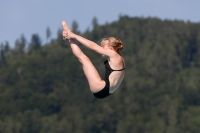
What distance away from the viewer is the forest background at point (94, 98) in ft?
469

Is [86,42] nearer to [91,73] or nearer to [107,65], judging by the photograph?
[91,73]

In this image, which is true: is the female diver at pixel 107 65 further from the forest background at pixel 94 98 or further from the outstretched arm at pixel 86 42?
the forest background at pixel 94 98

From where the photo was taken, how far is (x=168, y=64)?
18175 centimetres

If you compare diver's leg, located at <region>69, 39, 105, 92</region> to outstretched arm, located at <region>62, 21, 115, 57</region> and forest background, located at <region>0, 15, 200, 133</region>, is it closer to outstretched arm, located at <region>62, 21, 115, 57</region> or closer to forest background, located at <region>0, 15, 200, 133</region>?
outstretched arm, located at <region>62, 21, 115, 57</region>

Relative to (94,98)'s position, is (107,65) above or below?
below

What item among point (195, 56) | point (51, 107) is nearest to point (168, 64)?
point (195, 56)

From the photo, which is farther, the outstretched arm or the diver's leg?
the diver's leg

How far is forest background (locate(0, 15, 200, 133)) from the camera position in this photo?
14300cm

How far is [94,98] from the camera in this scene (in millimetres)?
152375

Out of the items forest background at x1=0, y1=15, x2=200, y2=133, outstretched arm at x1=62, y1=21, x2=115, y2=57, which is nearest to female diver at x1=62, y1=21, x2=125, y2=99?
outstretched arm at x1=62, y1=21, x2=115, y2=57

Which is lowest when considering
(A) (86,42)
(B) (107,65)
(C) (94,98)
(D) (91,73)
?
(D) (91,73)

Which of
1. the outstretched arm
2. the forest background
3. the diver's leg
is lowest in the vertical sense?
the diver's leg

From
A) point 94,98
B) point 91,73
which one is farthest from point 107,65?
point 94,98

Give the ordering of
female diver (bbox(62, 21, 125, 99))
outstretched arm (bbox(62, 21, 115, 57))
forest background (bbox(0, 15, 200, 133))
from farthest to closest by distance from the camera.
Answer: forest background (bbox(0, 15, 200, 133)) < female diver (bbox(62, 21, 125, 99)) < outstretched arm (bbox(62, 21, 115, 57))
